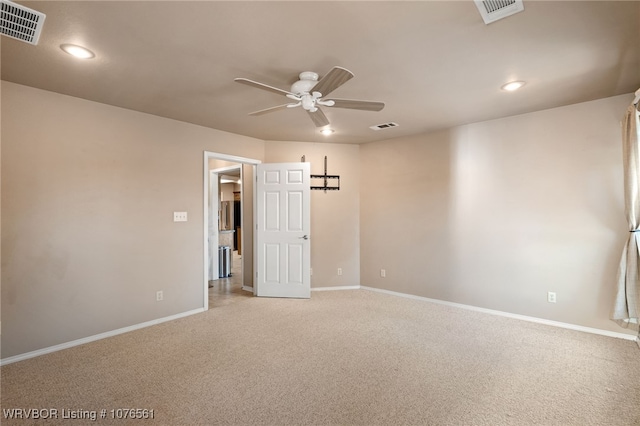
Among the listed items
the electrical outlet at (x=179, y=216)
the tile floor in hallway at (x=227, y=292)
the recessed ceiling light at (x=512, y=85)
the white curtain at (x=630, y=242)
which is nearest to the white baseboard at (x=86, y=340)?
the tile floor in hallway at (x=227, y=292)

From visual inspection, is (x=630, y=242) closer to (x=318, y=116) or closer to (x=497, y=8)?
(x=497, y=8)

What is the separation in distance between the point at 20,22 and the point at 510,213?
4.95 meters

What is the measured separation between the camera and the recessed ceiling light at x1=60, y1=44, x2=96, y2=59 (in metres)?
2.24

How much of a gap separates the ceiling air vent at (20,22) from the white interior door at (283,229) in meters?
3.17

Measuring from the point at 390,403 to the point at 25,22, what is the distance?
3.47m

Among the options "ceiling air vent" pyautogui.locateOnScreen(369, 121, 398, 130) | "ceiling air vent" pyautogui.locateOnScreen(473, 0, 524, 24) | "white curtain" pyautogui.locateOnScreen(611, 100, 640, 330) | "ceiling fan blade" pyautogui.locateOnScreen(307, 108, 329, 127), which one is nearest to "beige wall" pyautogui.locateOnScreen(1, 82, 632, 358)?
"white curtain" pyautogui.locateOnScreen(611, 100, 640, 330)

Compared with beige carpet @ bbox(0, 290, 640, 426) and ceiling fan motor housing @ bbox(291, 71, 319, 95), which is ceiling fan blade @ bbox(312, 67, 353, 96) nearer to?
ceiling fan motor housing @ bbox(291, 71, 319, 95)

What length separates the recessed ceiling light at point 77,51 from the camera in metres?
2.24

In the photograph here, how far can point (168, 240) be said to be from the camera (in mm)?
3953

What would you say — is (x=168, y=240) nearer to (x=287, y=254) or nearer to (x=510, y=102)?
(x=287, y=254)

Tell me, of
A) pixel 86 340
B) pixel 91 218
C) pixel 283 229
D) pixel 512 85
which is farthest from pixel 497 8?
pixel 86 340

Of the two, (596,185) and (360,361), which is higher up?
(596,185)

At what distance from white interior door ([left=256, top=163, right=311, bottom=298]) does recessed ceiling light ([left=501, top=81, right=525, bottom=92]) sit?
285 cm

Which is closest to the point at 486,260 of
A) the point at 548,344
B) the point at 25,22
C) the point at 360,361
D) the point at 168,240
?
the point at 548,344
